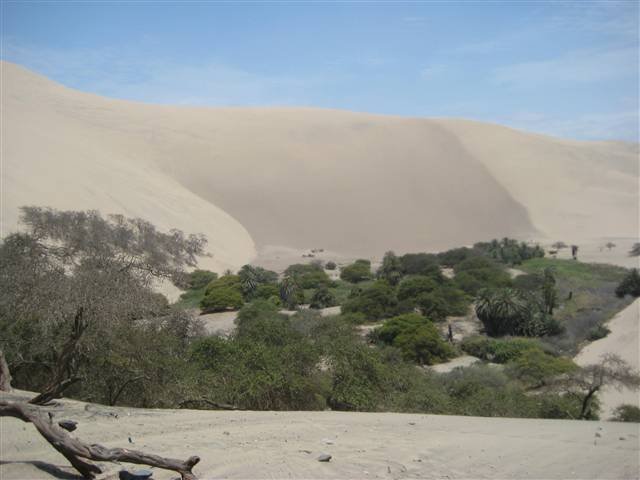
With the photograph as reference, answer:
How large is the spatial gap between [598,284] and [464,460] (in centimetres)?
3869

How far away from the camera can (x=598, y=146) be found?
349 feet

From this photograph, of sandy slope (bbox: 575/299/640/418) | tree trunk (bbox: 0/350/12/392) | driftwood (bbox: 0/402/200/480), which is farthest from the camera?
Answer: sandy slope (bbox: 575/299/640/418)

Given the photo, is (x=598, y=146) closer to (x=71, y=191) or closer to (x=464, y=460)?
(x=71, y=191)

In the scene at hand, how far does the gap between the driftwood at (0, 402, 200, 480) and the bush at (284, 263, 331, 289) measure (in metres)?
34.2

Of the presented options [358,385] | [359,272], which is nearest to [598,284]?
[359,272]

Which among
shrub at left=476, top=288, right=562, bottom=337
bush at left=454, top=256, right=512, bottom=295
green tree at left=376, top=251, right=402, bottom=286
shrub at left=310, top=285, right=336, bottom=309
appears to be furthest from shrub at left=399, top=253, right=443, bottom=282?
shrub at left=476, top=288, right=562, bottom=337

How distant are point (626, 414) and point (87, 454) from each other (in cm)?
1665

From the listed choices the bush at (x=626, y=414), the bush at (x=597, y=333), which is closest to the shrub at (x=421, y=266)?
the bush at (x=597, y=333)

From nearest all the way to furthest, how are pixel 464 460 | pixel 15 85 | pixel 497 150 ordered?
pixel 464 460, pixel 15 85, pixel 497 150

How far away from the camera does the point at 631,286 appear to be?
127 ft

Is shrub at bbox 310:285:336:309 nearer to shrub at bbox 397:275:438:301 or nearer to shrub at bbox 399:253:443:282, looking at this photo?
shrub at bbox 397:275:438:301

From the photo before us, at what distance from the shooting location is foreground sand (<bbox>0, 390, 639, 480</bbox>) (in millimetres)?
6570

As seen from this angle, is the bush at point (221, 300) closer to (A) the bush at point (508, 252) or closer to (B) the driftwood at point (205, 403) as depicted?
(A) the bush at point (508, 252)

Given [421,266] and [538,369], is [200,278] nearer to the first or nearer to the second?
[421,266]
